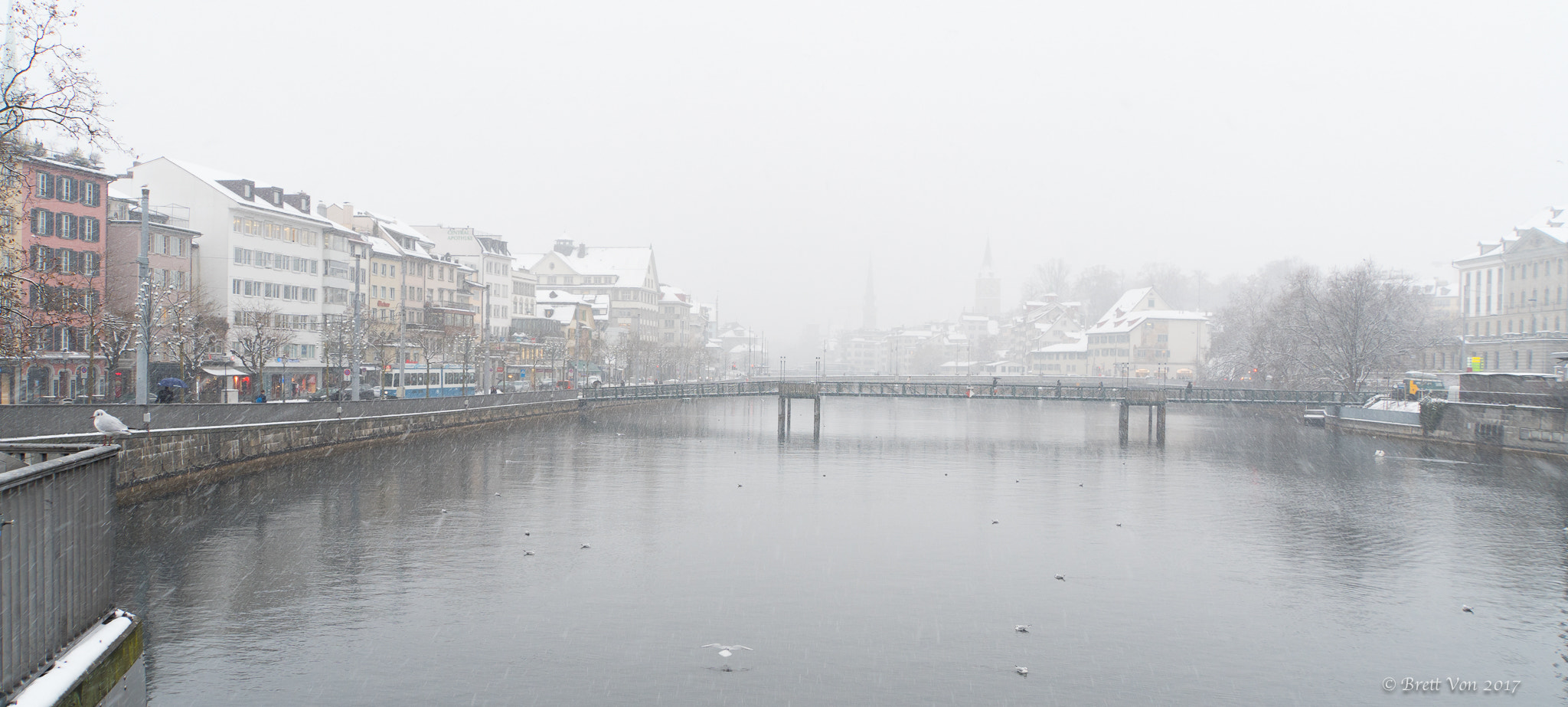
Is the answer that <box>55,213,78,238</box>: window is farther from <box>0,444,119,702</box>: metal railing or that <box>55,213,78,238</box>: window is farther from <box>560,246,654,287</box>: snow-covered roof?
<box>560,246,654,287</box>: snow-covered roof

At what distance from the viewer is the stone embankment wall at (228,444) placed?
27.4 metres

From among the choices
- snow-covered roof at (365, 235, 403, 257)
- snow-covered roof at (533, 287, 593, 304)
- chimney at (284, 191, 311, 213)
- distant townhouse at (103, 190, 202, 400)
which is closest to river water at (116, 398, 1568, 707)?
distant townhouse at (103, 190, 202, 400)

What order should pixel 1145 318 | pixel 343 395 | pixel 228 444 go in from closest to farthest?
pixel 228 444
pixel 343 395
pixel 1145 318

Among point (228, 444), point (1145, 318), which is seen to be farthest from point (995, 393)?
point (1145, 318)

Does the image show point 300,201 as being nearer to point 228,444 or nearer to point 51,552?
point 228,444

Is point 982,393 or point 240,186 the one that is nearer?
point 240,186

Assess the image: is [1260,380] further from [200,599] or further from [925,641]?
[200,599]

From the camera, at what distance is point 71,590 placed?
309 inches

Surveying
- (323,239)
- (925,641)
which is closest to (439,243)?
(323,239)

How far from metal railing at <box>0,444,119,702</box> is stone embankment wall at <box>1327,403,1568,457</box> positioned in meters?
55.3

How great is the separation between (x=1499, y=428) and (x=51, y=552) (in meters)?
59.7

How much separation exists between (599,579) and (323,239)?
54392mm

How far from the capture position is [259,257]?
61.5m

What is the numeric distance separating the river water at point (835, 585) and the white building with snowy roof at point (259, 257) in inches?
1002
